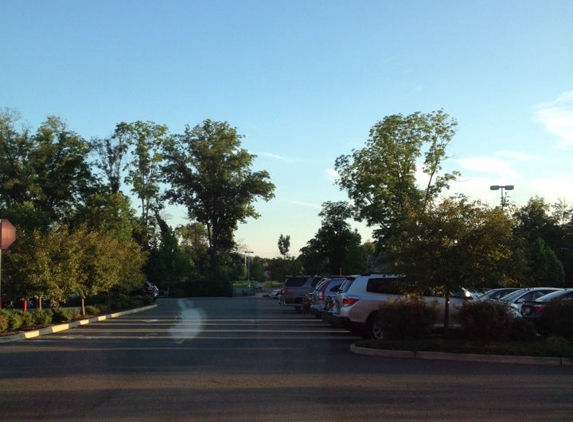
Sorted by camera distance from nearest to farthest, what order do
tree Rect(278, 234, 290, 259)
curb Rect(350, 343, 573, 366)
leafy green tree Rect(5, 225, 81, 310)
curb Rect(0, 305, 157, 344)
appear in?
curb Rect(350, 343, 573, 366)
curb Rect(0, 305, 157, 344)
leafy green tree Rect(5, 225, 81, 310)
tree Rect(278, 234, 290, 259)

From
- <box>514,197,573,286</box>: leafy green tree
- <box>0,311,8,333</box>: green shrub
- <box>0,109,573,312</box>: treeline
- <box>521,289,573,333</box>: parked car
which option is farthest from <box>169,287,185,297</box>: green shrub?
<box>521,289,573,333</box>: parked car

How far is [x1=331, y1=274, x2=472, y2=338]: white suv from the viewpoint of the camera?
743 inches

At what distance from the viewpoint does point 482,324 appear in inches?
642

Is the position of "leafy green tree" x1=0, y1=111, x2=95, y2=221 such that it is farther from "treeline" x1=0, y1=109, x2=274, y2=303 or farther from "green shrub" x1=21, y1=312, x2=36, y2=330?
"green shrub" x1=21, y1=312, x2=36, y2=330

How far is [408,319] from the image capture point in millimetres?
16750

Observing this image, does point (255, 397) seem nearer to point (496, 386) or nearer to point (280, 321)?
point (496, 386)

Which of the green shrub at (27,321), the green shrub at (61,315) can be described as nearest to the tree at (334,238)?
the green shrub at (61,315)

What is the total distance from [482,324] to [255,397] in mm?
7711

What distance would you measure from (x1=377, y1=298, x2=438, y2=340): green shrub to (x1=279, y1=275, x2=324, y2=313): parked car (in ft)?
60.3

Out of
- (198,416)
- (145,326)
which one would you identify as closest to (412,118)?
(145,326)

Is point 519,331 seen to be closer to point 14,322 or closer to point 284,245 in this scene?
point 14,322

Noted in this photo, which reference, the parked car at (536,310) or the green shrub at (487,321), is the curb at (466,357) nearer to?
the green shrub at (487,321)

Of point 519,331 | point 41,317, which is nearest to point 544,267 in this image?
point 519,331

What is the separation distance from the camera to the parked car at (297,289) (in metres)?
35.7
